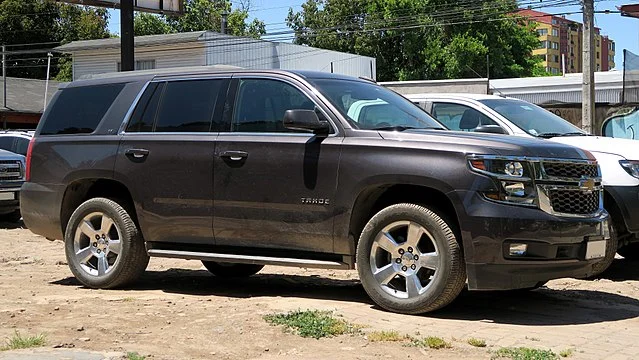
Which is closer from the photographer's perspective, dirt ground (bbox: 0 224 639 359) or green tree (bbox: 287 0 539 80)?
dirt ground (bbox: 0 224 639 359)

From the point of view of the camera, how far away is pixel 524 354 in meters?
5.35

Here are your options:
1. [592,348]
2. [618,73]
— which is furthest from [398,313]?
[618,73]

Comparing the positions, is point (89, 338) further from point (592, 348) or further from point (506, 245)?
point (592, 348)

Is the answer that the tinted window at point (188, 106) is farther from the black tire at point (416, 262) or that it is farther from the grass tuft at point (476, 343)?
the grass tuft at point (476, 343)

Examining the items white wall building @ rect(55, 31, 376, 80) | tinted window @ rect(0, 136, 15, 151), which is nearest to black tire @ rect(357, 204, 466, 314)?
tinted window @ rect(0, 136, 15, 151)

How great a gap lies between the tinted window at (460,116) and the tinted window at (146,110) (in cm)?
352

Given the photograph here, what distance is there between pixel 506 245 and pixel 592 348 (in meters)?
0.94

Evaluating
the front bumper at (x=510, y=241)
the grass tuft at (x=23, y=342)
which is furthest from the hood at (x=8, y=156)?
the front bumper at (x=510, y=241)

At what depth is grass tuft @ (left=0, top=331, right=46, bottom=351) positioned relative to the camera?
5587 millimetres

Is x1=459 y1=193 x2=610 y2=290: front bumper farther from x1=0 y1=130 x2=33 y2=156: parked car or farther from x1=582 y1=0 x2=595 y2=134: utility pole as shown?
x1=582 y1=0 x2=595 y2=134: utility pole

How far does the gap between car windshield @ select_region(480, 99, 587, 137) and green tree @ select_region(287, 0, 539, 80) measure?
40.2 meters

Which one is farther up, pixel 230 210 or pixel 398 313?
pixel 230 210

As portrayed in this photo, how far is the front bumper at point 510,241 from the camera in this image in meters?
6.20

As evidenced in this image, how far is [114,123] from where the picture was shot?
812 cm
